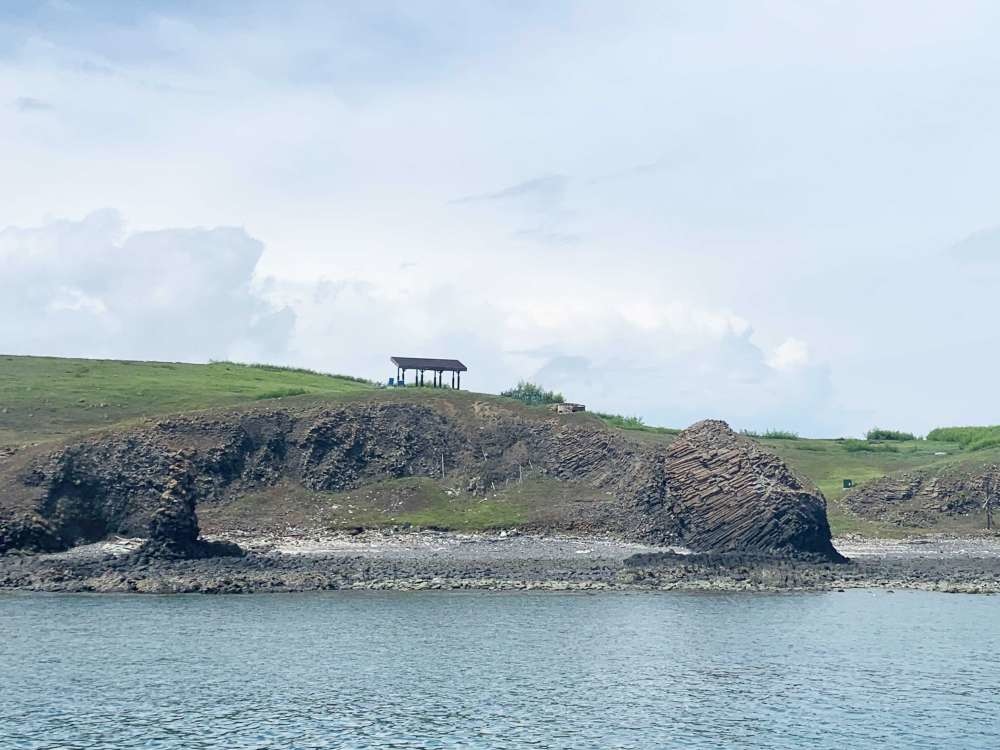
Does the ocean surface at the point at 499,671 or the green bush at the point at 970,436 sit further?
the green bush at the point at 970,436

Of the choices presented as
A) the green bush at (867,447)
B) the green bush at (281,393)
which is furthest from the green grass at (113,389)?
the green bush at (867,447)

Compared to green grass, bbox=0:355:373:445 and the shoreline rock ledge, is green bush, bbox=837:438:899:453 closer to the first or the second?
the shoreline rock ledge

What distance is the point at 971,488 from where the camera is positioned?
4028 inches

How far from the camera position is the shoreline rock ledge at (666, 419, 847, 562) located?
259 feet

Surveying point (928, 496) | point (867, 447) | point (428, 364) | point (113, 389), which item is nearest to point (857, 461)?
point (867, 447)

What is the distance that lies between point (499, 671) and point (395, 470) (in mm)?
54278

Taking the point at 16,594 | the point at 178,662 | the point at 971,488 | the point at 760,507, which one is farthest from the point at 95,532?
the point at 971,488

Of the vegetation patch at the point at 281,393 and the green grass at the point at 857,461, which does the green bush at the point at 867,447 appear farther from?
the vegetation patch at the point at 281,393

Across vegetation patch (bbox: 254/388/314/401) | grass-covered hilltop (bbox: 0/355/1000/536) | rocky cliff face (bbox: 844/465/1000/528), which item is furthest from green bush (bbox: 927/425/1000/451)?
Answer: vegetation patch (bbox: 254/388/314/401)

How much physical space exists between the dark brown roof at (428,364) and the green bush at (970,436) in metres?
50.3

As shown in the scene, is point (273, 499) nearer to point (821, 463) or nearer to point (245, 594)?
point (245, 594)

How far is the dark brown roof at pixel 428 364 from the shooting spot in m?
124

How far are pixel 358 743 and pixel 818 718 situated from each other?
1474cm

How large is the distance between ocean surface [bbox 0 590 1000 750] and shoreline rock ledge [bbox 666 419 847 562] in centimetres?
1013
